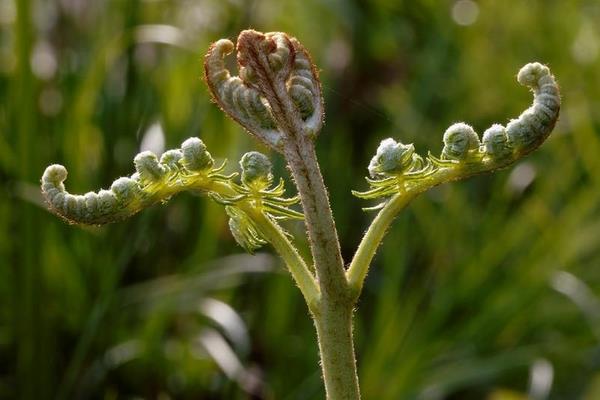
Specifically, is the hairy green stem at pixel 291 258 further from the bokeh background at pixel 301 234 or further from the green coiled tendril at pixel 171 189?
the bokeh background at pixel 301 234

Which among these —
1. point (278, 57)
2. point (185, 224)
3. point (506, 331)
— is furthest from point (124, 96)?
point (278, 57)

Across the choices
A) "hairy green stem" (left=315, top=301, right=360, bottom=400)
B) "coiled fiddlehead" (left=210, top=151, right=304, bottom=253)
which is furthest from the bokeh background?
"hairy green stem" (left=315, top=301, right=360, bottom=400)

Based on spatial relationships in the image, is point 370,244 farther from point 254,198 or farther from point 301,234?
point 301,234

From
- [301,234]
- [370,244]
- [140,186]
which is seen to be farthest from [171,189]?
[301,234]

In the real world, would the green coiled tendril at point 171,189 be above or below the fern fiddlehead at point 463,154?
above

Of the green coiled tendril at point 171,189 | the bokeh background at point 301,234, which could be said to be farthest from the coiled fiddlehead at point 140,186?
the bokeh background at point 301,234

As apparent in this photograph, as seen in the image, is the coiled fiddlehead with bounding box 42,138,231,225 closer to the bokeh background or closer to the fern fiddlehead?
the fern fiddlehead
